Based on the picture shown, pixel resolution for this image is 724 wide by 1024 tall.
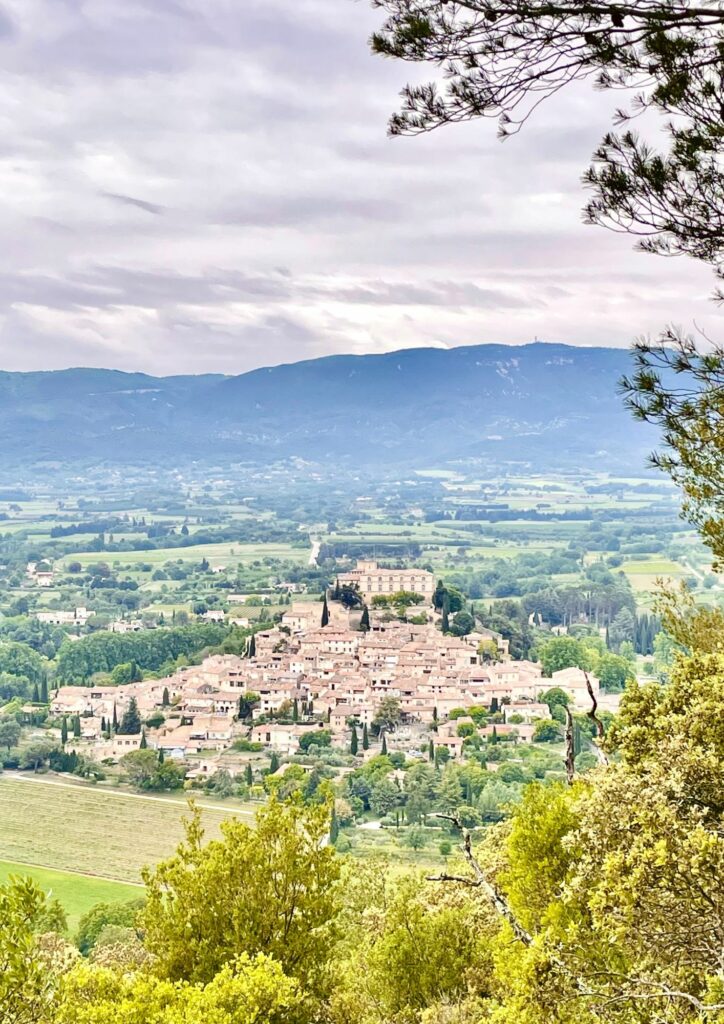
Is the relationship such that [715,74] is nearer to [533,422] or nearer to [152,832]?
[152,832]

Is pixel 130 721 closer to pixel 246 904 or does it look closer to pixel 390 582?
pixel 390 582

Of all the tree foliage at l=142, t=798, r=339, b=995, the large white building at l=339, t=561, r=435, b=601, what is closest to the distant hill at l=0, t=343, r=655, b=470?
the large white building at l=339, t=561, r=435, b=601

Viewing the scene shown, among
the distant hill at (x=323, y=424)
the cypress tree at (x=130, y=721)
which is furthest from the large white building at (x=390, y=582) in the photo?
the distant hill at (x=323, y=424)

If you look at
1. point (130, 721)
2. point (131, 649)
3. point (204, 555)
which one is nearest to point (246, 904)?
point (130, 721)

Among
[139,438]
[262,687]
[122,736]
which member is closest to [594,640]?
[262,687]

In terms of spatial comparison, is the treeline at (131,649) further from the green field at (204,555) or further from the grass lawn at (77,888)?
→ the green field at (204,555)
